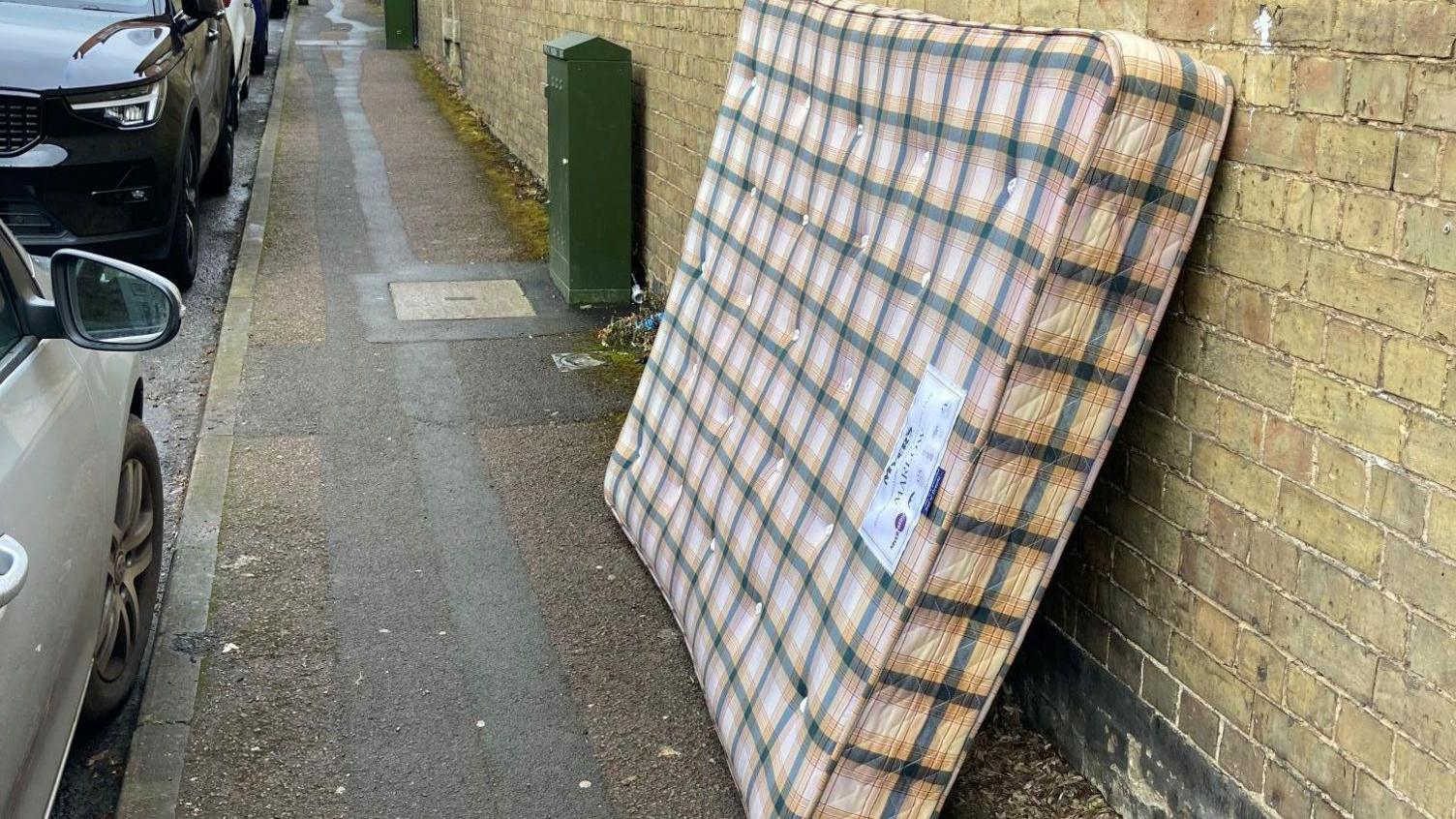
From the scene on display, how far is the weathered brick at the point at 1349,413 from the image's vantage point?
264 centimetres

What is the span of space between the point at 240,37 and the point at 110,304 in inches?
525

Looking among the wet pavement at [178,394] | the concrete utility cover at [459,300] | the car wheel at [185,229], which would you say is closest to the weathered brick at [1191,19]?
the wet pavement at [178,394]

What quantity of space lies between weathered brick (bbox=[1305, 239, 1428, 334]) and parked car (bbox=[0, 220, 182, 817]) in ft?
7.84

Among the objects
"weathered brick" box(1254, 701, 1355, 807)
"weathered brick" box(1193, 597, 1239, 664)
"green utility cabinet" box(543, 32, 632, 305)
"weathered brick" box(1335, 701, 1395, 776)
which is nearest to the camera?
"weathered brick" box(1335, 701, 1395, 776)

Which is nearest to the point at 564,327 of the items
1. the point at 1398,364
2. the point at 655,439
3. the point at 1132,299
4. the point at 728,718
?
the point at 655,439

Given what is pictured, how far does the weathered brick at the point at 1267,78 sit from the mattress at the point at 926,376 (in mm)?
62

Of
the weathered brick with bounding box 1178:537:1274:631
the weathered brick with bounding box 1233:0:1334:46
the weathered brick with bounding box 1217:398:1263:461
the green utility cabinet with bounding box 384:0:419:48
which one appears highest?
the weathered brick with bounding box 1233:0:1334:46

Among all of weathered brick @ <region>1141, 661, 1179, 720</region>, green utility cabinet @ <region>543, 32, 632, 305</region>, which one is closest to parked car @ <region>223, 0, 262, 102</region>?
green utility cabinet @ <region>543, 32, 632, 305</region>

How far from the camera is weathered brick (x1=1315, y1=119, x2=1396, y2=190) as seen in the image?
2.61 metres

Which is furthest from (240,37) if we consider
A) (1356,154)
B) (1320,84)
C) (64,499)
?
(1356,154)

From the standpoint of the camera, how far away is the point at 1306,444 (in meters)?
2.87

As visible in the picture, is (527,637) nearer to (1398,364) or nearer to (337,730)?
(337,730)

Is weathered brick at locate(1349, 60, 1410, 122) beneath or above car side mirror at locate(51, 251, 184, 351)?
above

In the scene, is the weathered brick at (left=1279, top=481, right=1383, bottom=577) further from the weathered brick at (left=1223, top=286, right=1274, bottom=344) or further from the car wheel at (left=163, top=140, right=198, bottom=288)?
the car wheel at (left=163, top=140, right=198, bottom=288)
